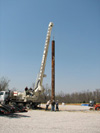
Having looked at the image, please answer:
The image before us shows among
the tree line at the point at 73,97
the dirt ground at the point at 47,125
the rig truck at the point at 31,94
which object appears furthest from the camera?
the tree line at the point at 73,97

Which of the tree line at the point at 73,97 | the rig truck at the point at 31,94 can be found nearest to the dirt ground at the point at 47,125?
the rig truck at the point at 31,94

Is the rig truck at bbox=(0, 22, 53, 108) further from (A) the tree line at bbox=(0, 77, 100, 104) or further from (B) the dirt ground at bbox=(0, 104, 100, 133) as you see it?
(A) the tree line at bbox=(0, 77, 100, 104)

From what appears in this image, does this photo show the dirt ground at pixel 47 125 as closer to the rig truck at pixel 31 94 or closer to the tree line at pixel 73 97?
the rig truck at pixel 31 94

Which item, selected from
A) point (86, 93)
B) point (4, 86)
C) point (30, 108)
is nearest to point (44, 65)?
point (30, 108)

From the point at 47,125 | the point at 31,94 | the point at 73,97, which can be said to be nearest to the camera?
the point at 47,125

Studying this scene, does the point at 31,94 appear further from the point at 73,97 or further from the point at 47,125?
the point at 73,97

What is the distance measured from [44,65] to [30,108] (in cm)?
633

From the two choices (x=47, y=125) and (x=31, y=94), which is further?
(x=31, y=94)

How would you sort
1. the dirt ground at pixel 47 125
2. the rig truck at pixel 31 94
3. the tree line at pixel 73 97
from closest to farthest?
the dirt ground at pixel 47 125 → the rig truck at pixel 31 94 → the tree line at pixel 73 97

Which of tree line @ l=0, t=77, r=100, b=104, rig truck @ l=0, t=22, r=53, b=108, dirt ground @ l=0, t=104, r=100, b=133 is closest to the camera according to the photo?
dirt ground @ l=0, t=104, r=100, b=133

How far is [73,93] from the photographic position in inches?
3268

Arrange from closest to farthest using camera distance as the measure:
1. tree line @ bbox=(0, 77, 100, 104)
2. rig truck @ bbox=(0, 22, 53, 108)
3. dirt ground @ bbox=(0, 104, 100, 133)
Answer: dirt ground @ bbox=(0, 104, 100, 133) < rig truck @ bbox=(0, 22, 53, 108) < tree line @ bbox=(0, 77, 100, 104)

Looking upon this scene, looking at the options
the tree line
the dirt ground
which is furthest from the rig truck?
the tree line

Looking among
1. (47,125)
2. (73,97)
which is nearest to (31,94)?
(47,125)
